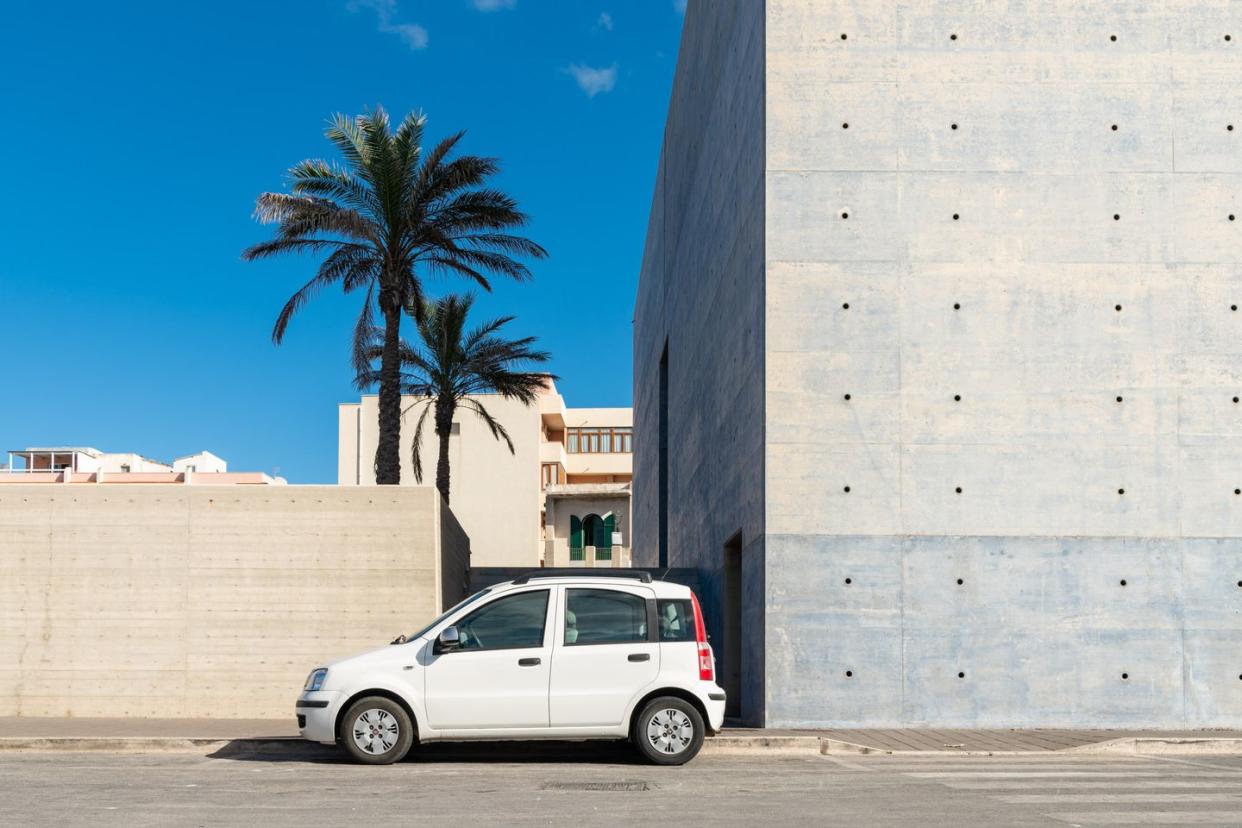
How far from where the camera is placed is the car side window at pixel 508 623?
499 inches

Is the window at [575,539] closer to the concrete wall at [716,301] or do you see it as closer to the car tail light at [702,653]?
the concrete wall at [716,301]

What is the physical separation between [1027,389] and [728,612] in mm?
6894

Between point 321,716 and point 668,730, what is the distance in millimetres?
3041

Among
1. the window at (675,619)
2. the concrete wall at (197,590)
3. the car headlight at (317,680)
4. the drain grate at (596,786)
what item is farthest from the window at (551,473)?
the drain grate at (596,786)

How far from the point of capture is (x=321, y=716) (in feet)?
41.0

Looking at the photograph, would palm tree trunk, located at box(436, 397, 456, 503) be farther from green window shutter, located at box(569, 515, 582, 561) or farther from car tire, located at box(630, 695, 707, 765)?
green window shutter, located at box(569, 515, 582, 561)

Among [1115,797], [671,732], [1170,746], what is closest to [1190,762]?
[1170,746]

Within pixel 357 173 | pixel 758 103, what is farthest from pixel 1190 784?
pixel 357 173

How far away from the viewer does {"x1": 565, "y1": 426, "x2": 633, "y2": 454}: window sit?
267ft

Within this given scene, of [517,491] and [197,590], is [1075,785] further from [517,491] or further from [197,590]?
[517,491]

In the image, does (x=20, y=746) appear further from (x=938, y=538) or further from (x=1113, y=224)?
(x=1113, y=224)

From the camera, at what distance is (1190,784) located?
36.6ft

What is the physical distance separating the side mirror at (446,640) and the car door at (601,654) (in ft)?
2.92

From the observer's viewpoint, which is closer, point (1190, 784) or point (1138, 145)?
point (1190, 784)
